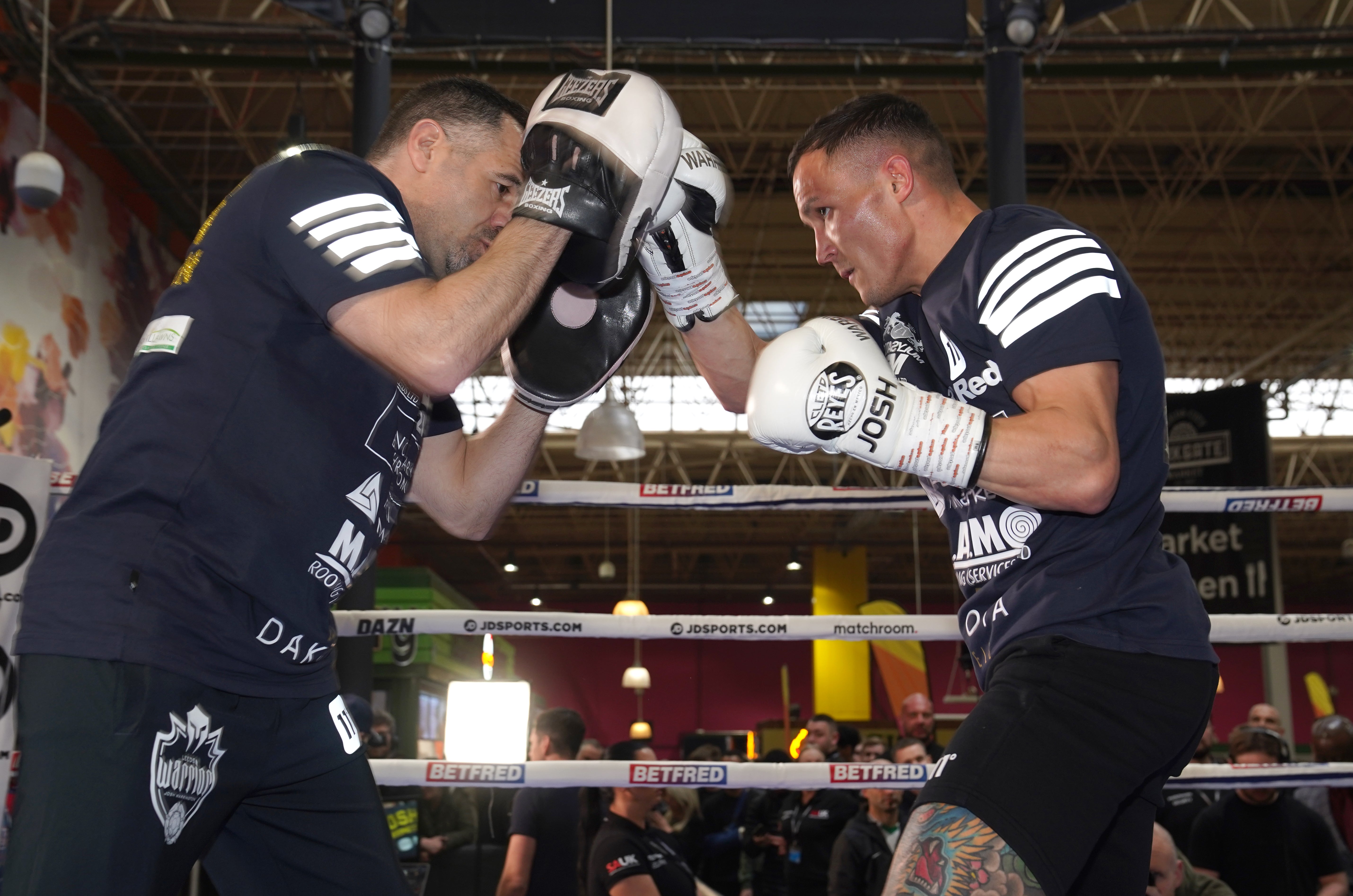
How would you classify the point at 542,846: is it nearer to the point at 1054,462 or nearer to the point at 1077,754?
the point at 1077,754

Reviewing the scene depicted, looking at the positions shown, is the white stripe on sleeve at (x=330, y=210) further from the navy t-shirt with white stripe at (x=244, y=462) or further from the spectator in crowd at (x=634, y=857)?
the spectator in crowd at (x=634, y=857)

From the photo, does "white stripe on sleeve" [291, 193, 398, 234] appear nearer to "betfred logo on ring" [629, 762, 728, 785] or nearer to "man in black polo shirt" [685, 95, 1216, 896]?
"man in black polo shirt" [685, 95, 1216, 896]

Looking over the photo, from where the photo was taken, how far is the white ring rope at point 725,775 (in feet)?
9.07

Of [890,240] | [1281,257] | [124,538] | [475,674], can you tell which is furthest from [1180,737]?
[475,674]

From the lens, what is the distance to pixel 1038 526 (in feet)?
5.55

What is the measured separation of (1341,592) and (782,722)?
15.0m

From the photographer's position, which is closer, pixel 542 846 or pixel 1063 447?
pixel 1063 447

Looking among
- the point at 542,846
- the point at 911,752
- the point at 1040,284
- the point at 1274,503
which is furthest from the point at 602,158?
the point at 911,752

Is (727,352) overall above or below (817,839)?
above

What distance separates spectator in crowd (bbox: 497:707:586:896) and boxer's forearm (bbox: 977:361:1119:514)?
9.43 ft

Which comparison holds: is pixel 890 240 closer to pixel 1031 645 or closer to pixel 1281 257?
pixel 1031 645

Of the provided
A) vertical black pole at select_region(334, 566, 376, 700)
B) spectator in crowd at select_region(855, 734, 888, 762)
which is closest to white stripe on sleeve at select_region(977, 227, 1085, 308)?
vertical black pole at select_region(334, 566, 376, 700)

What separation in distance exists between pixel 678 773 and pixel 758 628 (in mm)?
470

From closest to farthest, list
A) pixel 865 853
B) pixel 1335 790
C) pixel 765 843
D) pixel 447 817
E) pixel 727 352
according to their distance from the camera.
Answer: pixel 727 352
pixel 865 853
pixel 1335 790
pixel 447 817
pixel 765 843
